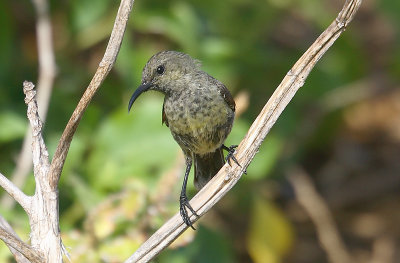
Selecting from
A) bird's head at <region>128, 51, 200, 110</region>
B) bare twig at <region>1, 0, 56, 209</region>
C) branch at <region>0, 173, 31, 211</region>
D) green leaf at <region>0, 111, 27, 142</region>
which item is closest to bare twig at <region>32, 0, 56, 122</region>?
bare twig at <region>1, 0, 56, 209</region>

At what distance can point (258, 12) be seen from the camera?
19.3 feet

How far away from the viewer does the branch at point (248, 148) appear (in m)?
2.68

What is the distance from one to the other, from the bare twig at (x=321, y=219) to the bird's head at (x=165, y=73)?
3140 millimetres

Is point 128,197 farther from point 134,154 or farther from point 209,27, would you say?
point 209,27

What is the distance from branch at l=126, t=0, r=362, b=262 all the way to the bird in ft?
2.08

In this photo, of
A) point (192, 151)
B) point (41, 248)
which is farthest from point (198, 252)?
point (41, 248)

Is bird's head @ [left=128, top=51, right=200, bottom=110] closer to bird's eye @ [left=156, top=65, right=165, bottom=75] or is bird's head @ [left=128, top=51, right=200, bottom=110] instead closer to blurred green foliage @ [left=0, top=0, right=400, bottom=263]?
bird's eye @ [left=156, top=65, right=165, bottom=75]

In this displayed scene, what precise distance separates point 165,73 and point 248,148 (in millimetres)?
979

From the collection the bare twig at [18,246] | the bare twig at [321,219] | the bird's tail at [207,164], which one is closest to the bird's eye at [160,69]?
the bird's tail at [207,164]

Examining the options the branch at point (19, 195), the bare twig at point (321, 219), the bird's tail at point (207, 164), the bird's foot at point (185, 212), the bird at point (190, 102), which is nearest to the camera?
the branch at point (19, 195)

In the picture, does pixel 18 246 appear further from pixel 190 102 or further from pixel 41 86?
pixel 41 86

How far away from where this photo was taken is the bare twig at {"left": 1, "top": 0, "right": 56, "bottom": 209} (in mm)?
4414

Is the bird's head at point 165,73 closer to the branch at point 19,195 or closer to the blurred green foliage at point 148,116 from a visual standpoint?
the blurred green foliage at point 148,116

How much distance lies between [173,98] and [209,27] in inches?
101
